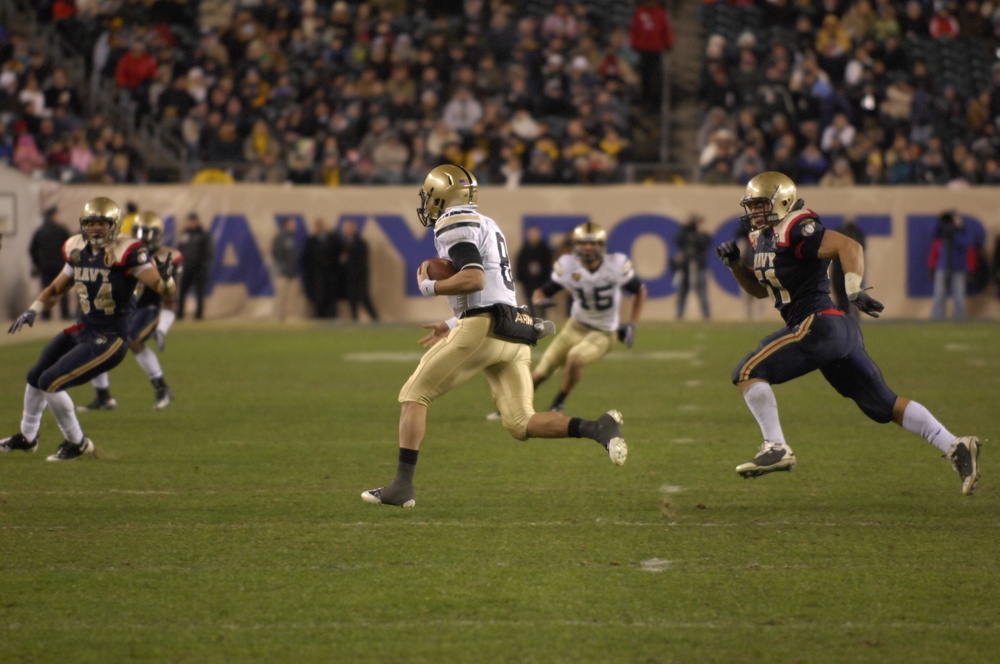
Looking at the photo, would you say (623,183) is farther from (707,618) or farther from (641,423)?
(707,618)

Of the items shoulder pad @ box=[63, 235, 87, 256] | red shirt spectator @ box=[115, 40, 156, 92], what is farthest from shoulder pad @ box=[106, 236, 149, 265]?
red shirt spectator @ box=[115, 40, 156, 92]

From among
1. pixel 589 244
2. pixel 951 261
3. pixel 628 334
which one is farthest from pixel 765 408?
pixel 951 261

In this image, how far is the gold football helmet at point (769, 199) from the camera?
636cm

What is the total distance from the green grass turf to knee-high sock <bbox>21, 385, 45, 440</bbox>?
24 cm

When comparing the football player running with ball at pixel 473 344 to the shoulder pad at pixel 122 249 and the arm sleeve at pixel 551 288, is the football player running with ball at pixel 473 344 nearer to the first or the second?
the shoulder pad at pixel 122 249

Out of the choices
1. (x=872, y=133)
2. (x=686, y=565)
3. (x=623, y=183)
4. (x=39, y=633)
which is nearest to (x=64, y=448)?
(x=39, y=633)

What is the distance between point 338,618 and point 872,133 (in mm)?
16466

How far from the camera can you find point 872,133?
19297 mm

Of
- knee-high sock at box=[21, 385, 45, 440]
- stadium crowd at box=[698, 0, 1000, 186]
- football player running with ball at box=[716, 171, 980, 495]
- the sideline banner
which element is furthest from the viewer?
stadium crowd at box=[698, 0, 1000, 186]

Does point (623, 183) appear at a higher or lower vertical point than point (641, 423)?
higher

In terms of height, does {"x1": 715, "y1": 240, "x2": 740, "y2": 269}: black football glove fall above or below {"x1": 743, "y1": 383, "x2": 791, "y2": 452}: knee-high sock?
above

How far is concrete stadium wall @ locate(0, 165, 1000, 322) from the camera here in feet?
60.6

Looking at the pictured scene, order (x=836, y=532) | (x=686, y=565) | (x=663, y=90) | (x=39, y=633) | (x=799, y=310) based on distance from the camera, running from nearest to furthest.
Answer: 1. (x=39, y=633)
2. (x=686, y=565)
3. (x=836, y=532)
4. (x=799, y=310)
5. (x=663, y=90)

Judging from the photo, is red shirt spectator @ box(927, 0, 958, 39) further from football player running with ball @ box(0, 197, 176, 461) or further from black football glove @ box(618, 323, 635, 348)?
football player running with ball @ box(0, 197, 176, 461)
